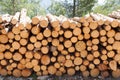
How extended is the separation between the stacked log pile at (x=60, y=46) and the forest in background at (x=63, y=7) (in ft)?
32.9

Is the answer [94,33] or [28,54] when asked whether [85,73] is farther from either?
[28,54]

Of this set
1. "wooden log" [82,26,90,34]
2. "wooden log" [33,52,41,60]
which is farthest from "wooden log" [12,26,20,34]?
"wooden log" [82,26,90,34]

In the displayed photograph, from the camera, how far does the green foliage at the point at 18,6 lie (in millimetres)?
17484

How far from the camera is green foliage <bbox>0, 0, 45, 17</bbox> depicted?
17.5m

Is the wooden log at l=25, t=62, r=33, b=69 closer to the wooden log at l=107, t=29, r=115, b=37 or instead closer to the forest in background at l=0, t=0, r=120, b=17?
the wooden log at l=107, t=29, r=115, b=37

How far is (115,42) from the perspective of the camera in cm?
634

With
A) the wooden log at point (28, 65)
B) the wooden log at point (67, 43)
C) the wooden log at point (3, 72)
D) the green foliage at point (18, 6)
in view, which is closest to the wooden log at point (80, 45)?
the wooden log at point (67, 43)

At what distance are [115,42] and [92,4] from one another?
399 inches

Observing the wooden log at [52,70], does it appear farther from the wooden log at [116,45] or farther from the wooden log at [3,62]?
the wooden log at [116,45]

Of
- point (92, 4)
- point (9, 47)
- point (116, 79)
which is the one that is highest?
point (92, 4)

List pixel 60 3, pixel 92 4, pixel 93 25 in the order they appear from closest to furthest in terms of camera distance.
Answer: pixel 93 25 < pixel 92 4 < pixel 60 3

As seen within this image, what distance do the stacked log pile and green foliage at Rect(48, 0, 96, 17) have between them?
32.9ft

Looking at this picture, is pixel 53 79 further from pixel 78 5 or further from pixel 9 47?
pixel 78 5

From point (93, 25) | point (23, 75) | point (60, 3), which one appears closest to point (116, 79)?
point (93, 25)
